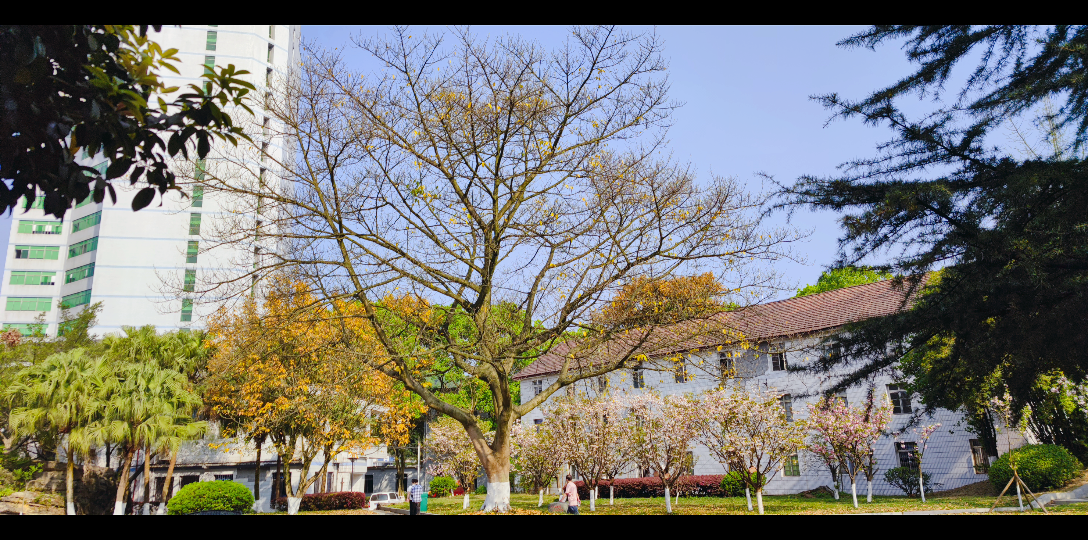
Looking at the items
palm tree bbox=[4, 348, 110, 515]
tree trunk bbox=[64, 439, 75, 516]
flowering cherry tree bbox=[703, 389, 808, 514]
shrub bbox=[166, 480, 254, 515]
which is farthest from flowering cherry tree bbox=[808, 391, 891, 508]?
tree trunk bbox=[64, 439, 75, 516]

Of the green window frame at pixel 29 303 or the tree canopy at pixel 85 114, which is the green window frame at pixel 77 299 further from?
the tree canopy at pixel 85 114

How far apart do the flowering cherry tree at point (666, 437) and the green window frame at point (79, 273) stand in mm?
30416

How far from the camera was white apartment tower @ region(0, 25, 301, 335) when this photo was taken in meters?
33.3

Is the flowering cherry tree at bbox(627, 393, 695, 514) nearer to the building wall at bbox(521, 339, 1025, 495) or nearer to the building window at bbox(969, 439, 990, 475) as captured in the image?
the building wall at bbox(521, 339, 1025, 495)

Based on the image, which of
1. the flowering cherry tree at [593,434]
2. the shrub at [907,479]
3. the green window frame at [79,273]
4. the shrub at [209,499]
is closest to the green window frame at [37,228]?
the green window frame at [79,273]

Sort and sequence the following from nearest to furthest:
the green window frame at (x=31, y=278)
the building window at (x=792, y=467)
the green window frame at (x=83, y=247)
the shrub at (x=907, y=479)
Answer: the shrub at (x=907, y=479) < the building window at (x=792, y=467) < the green window frame at (x=83, y=247) < the green window frame at (x=31, y=278)

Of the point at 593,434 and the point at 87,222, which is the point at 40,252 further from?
the point at 593,434

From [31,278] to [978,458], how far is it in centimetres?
4490

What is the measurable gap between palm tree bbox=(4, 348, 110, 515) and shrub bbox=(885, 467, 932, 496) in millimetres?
21420

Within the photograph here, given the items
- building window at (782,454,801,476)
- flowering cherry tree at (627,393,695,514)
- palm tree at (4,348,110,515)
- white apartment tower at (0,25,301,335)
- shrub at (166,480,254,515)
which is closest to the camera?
flowering cherry tree at (627,393,695,514)

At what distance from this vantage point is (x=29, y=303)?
36750 millimetres

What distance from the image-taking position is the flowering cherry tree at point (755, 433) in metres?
15.0
